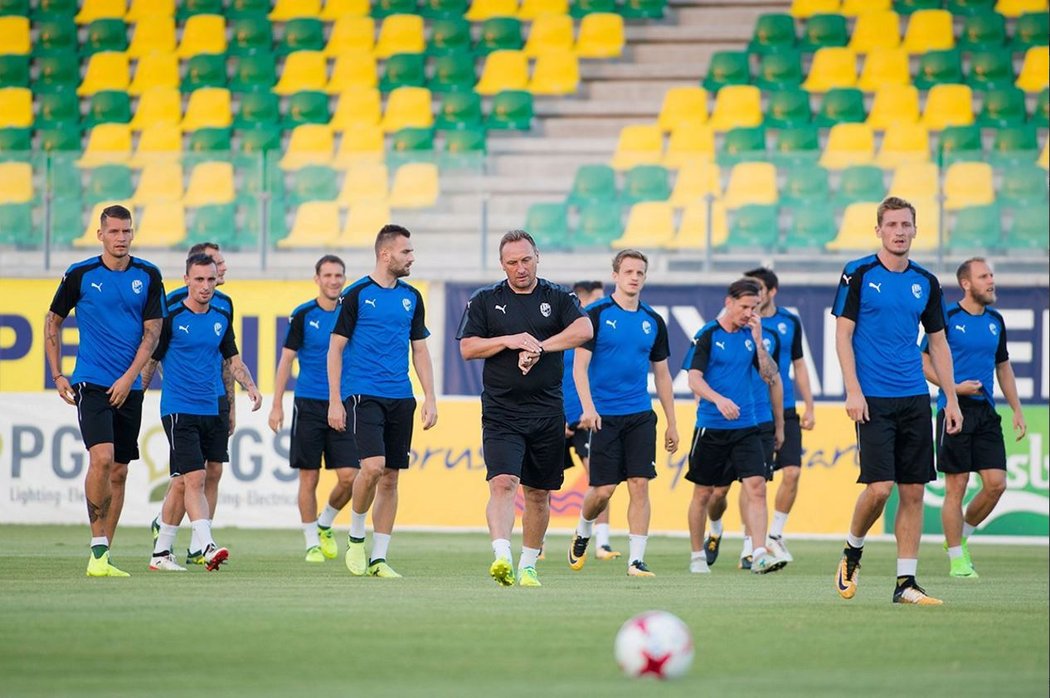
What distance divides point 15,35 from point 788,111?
12.4 meters

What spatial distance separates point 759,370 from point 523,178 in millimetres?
8534

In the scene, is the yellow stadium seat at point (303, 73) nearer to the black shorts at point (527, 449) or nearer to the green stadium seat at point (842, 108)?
the green stadium seat at point (842, 108)

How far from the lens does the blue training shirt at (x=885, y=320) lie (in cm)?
991

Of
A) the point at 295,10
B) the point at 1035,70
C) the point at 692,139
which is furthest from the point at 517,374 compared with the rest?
the point at 295,10

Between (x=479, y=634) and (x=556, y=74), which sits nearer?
(x=479, y=634)

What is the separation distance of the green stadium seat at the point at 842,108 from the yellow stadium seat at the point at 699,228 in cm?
499

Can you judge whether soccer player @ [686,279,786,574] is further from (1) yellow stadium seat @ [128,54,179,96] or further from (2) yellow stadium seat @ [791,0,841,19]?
(1) yellow stadium seat @ [128,54,179,96]

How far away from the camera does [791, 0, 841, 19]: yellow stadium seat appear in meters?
26.0

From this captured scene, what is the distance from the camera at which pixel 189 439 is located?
12930 mm

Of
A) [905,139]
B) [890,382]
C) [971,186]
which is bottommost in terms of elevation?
[890,382]

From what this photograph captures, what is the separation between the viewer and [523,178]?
22.0 metres

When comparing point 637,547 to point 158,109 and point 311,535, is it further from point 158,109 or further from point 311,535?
point 158,109

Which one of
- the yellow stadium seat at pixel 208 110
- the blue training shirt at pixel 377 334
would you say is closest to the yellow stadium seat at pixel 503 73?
the yellow stadium seat at pixel 208 110

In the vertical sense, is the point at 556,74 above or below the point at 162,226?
above
